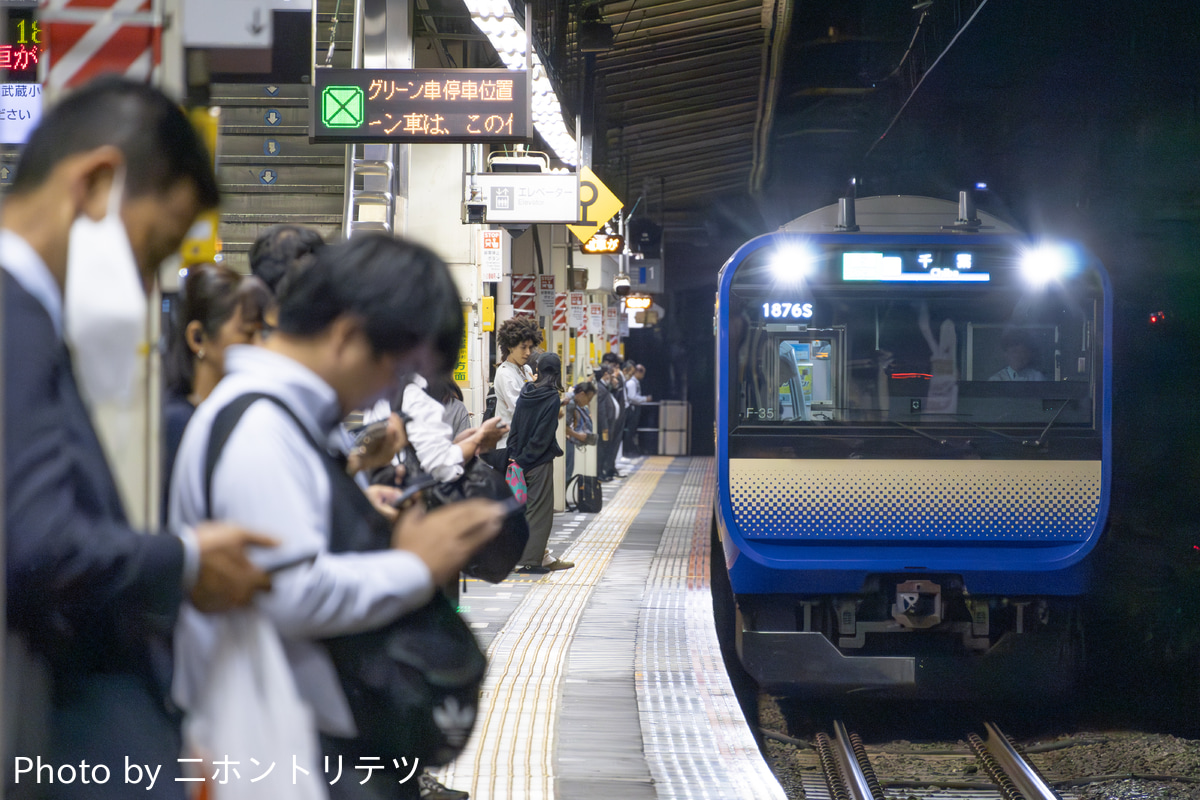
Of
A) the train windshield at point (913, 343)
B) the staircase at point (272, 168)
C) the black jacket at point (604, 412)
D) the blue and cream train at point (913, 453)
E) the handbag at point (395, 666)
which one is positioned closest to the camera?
the handbag at point (395, 666)

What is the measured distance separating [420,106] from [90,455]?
6338mm

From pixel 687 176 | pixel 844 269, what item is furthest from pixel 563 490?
pixel 687 176

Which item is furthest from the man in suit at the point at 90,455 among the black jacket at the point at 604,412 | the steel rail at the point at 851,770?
the black jacket at the point at 604,412

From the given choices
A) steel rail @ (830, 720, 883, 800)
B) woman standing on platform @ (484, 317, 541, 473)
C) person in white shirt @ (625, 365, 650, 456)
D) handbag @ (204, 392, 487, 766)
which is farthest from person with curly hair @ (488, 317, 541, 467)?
person in white shirt @ (625, 365, 650, 456)

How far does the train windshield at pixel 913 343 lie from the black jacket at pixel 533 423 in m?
2.76

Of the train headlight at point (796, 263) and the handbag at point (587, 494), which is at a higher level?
the train headlight at point (796, 263)

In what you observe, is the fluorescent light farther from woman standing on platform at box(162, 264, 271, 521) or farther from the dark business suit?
the dark business suit

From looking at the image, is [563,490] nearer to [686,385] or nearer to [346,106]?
[346,106]

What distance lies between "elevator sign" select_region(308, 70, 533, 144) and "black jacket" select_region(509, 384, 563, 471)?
2.28 metres

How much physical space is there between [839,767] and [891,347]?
219 cm

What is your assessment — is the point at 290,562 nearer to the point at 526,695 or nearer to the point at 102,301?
the point at 102,301

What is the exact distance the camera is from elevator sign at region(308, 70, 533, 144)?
24.7ft

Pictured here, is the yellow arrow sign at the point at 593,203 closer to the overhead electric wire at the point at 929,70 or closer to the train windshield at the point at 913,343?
the overhead electric wire at the point at 929,70

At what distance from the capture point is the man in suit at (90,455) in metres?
1.44
